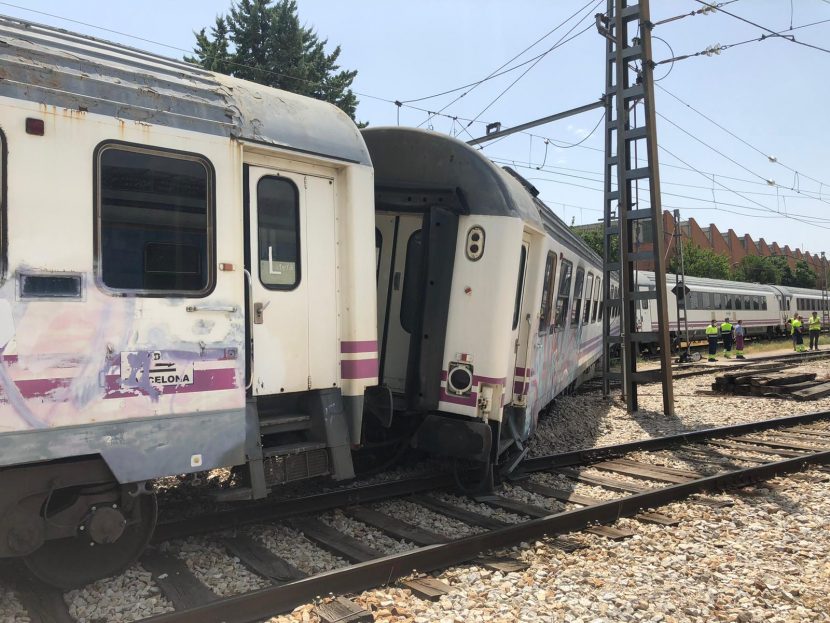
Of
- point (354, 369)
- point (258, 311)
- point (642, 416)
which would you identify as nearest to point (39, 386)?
point (258, 311)

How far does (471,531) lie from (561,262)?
189 inches

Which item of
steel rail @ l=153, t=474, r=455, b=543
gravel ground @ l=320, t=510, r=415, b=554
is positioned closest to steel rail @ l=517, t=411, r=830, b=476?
steel rail @ l=153, t=474, r=455, b=543

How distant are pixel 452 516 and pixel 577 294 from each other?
23.3 ft

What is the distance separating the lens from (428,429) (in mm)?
6496

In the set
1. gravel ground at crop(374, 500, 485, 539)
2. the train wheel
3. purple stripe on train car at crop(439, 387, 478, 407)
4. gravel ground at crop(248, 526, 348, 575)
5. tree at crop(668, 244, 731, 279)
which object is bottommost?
gravel ground at crop(374, 500, 485, 539)

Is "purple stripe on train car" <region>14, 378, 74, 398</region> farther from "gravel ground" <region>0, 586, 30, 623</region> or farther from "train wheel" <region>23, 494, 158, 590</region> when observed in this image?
"gravel ground" <region>0, 586, 30, 623</region>

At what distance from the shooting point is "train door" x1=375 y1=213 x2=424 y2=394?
691cm

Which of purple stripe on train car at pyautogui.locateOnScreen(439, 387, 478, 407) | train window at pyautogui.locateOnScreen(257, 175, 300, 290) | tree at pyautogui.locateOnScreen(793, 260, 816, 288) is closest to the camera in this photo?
train window at pyautogui.locateOnScreen(257, 175, 300, 290)

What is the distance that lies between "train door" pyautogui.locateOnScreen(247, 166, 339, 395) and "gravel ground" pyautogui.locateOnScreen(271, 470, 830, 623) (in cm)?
172

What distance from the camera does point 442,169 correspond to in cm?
654

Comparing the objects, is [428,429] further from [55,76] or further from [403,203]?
[55,76]

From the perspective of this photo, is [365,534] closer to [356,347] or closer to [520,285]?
[356,347]

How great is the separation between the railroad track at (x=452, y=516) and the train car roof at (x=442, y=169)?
2919mm

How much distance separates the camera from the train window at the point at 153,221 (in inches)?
159
